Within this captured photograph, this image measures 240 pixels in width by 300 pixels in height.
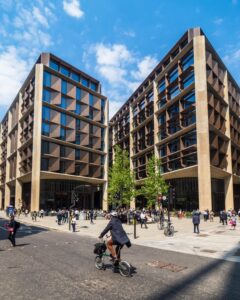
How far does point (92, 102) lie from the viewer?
72.1 m

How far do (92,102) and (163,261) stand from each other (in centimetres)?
6344

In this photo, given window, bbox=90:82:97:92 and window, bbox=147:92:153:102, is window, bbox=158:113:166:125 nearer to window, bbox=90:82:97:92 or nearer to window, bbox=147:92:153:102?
window, bbox=147:92:153:102

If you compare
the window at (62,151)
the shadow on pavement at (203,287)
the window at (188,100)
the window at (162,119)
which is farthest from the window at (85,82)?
the shadow on pavement at (203,287)

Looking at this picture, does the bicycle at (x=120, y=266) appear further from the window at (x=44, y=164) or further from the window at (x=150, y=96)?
the window at (x=150, y=96)

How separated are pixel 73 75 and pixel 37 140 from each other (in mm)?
19643

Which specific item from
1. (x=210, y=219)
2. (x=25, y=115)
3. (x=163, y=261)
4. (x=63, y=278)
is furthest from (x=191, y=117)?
(x=63, y=278)

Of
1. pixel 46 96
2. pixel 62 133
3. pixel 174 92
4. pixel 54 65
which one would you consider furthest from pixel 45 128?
pixel 174 92

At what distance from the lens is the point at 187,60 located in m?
53.9

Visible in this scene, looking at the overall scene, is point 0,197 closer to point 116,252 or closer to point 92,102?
point 92,102

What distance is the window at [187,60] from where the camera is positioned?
52.9 meters

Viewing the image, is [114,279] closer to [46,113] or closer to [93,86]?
[46,113]

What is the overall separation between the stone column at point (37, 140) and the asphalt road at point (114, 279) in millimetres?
46511

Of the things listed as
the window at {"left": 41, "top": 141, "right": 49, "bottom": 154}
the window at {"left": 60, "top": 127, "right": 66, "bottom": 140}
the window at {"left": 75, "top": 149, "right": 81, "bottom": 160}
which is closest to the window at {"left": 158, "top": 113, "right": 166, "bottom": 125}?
the window at {"left": 75, "top": 149, "right": 81, "bottom": 160}

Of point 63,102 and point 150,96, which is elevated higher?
point 150,96
